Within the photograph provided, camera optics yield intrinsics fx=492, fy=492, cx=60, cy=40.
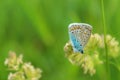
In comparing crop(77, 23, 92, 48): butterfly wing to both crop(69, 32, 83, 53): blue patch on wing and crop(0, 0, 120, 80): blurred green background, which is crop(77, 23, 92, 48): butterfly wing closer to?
crop(69, 32, 83, 53): blue patch on wing

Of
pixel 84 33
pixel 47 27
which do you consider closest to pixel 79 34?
pixel 84 33

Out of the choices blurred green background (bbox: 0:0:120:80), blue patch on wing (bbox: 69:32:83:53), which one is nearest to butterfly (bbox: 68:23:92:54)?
blue patch on wing (bbox: 69:32:83:53)

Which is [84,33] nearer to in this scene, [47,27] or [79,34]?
[79,34]

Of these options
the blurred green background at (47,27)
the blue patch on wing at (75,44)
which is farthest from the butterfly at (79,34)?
the blurred green background at (47,27)

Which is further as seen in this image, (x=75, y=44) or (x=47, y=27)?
(x=47, y=27)

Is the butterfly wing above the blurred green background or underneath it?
underneath
